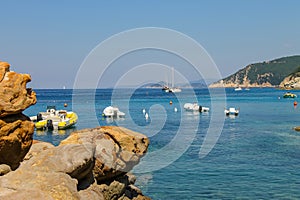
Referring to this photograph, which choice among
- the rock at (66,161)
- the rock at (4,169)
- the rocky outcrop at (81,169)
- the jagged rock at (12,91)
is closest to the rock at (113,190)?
the rocky outcrop at (81,169)

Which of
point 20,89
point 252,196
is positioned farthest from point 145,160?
point 20,89

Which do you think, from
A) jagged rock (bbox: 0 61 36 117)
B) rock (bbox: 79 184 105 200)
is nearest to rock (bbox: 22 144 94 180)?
rock (bbox: 79 184 105 200)

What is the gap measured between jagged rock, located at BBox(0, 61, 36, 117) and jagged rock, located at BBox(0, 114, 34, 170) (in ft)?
0.95

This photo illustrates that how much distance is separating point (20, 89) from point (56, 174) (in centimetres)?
296

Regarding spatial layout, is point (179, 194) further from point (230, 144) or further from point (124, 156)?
point (230, 144)

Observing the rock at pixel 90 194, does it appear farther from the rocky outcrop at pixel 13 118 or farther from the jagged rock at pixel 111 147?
the rocky outcrop at pixel 13 118

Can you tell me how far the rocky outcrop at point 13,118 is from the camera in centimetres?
1227

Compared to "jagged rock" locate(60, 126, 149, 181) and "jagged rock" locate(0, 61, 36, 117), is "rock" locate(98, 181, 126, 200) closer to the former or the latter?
"jagged rock" locate(60, 126, 149, 181)

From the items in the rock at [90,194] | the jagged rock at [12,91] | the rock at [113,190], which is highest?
the jagged rock at [12,91]

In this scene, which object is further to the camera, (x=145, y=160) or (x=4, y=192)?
(x=145, y=160)

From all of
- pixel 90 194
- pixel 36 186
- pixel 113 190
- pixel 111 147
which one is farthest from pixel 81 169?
pixel 113 190

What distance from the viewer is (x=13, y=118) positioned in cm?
1273

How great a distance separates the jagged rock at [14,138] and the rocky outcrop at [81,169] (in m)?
0.41

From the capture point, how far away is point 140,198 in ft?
70.8
